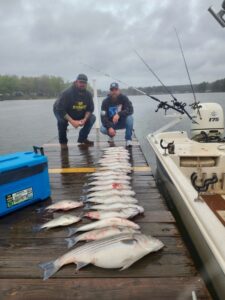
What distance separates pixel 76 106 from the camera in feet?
25.3

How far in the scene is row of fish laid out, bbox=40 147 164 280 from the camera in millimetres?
2465

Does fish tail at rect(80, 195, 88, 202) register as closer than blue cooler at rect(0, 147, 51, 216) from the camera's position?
No

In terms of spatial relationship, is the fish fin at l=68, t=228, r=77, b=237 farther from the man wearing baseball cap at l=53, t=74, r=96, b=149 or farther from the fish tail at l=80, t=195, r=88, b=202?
the man wearing baseball cap at l=53, t=74, r=96, b=149

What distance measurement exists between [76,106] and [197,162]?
3.60 metres

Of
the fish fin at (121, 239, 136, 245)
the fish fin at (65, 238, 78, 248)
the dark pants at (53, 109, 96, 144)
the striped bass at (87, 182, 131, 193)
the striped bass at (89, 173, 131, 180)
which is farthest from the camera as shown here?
the dark pants at (53, 109, 96, 144)

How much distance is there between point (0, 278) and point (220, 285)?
1700 mm

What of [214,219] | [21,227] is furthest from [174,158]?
[21,227]

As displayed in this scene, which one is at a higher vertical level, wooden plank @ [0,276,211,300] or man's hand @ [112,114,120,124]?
man's hand @ [112,114,120,124]

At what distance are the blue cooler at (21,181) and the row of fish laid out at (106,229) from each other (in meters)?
0.27

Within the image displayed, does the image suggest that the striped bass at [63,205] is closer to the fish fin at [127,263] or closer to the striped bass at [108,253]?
the striped bass at [108,253]

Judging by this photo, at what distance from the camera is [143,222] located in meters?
3.28

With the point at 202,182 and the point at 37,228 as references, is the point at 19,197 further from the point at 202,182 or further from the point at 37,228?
the point at 202,182

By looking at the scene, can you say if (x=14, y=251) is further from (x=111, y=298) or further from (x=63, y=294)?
(x=111, y=298)

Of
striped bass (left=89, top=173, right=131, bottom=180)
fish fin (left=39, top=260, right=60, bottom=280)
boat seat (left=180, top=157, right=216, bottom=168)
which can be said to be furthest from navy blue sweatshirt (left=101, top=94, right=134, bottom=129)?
fish fin (left=39, top=260, right=60, bottom=280)
